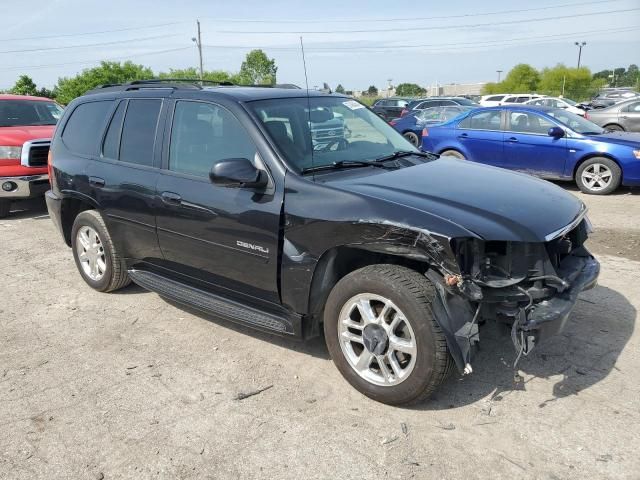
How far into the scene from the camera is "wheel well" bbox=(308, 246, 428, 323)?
3424 mm

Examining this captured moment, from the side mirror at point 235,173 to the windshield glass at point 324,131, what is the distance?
266 mm

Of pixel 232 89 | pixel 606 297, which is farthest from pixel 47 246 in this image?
pixel 606 297

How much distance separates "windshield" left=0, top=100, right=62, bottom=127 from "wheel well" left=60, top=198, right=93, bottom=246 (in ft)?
16.8

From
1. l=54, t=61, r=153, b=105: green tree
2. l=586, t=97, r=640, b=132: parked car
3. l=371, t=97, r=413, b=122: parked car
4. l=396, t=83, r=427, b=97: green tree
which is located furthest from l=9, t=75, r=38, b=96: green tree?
l=396, t=83, r=427, b=97: green tree

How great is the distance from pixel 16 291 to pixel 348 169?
3.81m

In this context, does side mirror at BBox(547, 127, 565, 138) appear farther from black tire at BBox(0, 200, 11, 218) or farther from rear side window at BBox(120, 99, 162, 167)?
black tire at BBox(0, 200, 11, 218)

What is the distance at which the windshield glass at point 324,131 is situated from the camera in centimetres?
385

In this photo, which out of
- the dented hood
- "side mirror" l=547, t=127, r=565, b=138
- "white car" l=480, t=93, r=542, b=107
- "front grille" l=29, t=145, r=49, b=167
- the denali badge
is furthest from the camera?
"white car" l=480, t=93, r=542, b=107

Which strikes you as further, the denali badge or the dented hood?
the denali badge

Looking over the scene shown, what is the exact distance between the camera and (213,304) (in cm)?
406

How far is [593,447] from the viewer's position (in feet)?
9.54

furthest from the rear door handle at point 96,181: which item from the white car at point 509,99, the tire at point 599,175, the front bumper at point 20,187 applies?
the white car at point 509,99

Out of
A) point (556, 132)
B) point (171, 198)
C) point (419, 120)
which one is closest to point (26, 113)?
point (171, 198)

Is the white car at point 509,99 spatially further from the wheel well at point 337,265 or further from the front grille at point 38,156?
the wheel well at point 337,265
